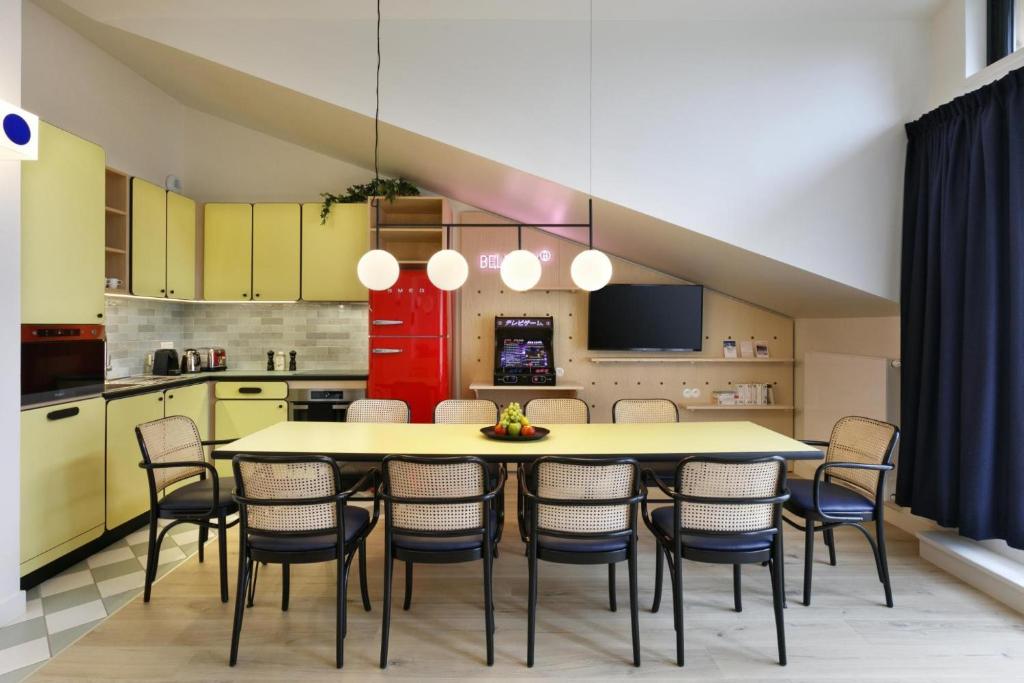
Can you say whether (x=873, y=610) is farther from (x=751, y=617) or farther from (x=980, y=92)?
(x=980, y=92)

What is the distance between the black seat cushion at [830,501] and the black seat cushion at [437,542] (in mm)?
1686

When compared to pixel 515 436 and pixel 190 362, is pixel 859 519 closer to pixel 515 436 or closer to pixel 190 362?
pixel 515 436

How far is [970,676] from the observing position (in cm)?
221

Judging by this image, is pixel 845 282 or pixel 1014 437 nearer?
pixel 1014 437

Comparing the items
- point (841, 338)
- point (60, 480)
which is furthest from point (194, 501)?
point (841, 338)

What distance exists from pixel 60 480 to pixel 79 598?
67cm

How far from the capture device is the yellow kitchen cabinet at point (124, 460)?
3492 mm

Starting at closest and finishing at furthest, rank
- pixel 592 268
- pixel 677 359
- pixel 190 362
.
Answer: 1. pixel 592 268
2. pixel 190 362
3. pixel 677 359

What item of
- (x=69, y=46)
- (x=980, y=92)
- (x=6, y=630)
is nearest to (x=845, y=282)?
(x=980, y=92)

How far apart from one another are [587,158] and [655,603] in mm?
2770

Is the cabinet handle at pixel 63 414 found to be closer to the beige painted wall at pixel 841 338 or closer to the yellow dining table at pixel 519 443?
the yellow dining table at pixel 519 443

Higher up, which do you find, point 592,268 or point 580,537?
point 592,268

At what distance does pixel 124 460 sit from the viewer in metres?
3.63

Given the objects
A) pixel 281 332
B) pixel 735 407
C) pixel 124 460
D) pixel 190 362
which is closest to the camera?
pixel 124 460
